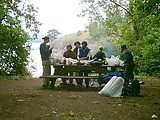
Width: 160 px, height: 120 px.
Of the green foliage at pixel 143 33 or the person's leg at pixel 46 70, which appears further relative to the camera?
the person's leg at pixel 46 70

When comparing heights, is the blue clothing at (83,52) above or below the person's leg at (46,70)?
above

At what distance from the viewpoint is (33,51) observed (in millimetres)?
23000

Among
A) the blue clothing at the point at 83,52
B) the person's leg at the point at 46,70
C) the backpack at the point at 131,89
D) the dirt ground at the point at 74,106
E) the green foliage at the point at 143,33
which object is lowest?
the dirt ground at the point at 74,106

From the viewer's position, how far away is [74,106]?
9375 millimetres

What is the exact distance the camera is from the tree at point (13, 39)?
21188 millimetres

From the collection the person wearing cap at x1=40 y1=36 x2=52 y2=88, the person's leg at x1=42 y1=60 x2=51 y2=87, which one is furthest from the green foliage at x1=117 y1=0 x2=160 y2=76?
the person's leg at x1=42 y1=60 x2=51 y2=87

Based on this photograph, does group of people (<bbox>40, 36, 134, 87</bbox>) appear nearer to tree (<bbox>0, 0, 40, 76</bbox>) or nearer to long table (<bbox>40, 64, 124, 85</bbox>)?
long table (<bbox>40, 64, 124, 85</bbox>)

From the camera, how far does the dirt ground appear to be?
8102 millimetres

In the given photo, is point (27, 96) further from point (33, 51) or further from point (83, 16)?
point (83, 16)

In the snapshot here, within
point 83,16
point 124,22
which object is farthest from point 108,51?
point 124,22

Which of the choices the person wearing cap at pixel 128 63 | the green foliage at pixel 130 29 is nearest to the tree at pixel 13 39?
the green foliage at pixel 130 29

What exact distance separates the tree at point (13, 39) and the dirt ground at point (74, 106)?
9.39 meters

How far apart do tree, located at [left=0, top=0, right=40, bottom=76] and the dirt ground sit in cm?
939

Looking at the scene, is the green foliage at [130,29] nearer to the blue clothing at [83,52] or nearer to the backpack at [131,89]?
the blue clothing at [83,52]
